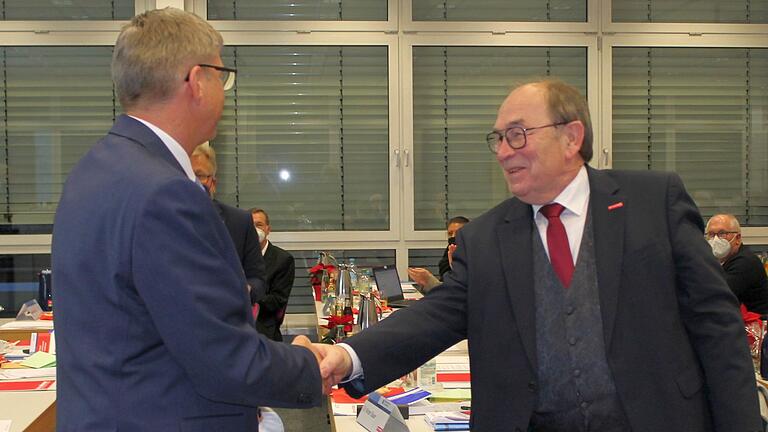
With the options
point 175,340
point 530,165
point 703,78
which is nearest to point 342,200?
point 703,78

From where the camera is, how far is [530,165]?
211 centimetres

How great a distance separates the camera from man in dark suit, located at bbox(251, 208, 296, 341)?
18.2 ft

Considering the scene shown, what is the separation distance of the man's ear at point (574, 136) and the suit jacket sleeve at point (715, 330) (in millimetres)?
299

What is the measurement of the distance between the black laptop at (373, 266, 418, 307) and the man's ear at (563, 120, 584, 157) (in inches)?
135

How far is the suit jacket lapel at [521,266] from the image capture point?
1968mm

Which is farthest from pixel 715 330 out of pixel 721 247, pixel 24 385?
pixel 721 247

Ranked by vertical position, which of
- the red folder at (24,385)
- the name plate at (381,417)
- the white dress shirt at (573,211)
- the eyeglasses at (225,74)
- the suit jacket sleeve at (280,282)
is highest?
the eyeglasses at (225,74)

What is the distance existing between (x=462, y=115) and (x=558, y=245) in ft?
17.9

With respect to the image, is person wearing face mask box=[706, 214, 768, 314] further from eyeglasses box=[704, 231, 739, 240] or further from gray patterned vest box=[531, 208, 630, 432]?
gray patterned vest box=[531, 208, 630, 432]

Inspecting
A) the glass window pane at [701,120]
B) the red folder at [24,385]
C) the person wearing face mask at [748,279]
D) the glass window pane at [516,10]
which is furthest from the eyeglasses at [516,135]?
the glass window pane at [701,120]

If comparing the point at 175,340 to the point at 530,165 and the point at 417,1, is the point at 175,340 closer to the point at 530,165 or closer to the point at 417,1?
the point at 530,165

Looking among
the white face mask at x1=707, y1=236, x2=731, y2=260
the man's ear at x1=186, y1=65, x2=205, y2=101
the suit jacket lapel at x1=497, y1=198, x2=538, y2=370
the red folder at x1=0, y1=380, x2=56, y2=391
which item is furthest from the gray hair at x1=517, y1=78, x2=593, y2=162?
the white face mask at x1=707, y1=236, x2=731, y2=260

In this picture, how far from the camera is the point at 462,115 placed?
291 inches

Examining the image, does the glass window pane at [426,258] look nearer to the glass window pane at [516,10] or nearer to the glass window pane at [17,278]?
the glass window pane at [516,10]
